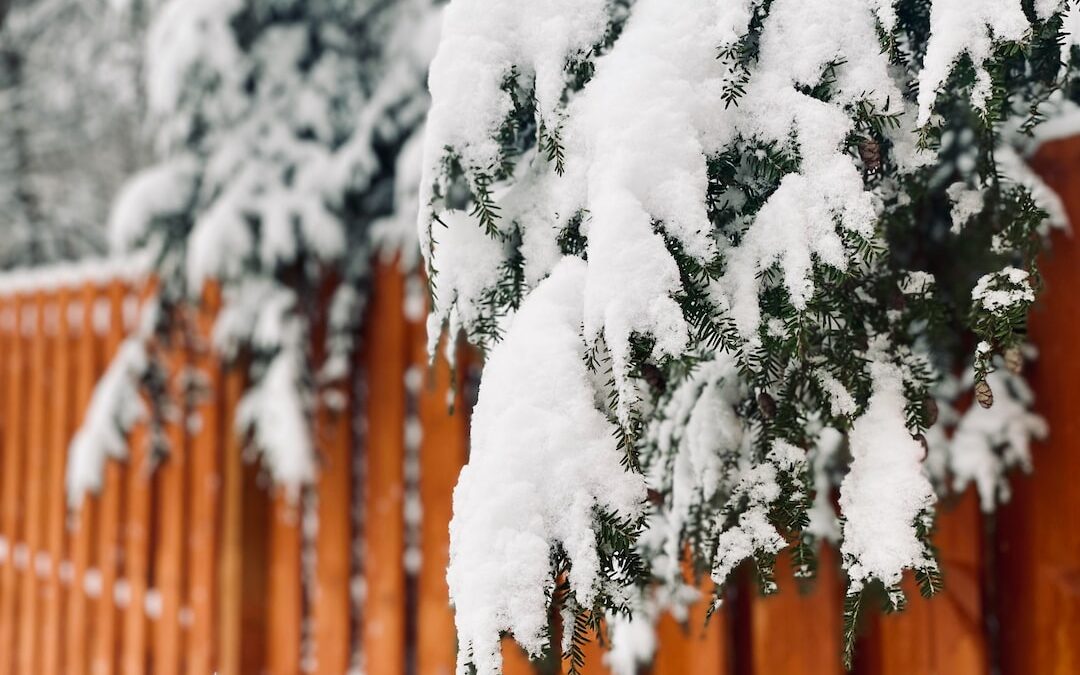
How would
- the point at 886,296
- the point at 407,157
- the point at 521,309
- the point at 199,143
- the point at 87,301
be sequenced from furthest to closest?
the point at 87,301 < the point at 199,143 < the point at 407,157 < the point at 886,296 < the point at 521,309

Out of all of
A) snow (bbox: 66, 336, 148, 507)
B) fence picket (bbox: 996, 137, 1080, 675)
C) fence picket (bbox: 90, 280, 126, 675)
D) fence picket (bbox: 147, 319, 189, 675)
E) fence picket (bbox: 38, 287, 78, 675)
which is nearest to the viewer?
fence picket (bbox: 996, 137, 1080, 675)

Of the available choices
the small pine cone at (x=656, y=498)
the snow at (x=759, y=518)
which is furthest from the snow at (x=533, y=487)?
the small pine cone at (x=656, y=498)

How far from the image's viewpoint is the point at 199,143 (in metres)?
2.78

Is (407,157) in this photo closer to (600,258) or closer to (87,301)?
(600,258)

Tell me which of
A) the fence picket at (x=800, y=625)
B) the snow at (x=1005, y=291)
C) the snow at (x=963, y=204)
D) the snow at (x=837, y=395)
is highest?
the snow at (x=963, y=204)

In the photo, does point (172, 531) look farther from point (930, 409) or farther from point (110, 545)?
point (930, 409)

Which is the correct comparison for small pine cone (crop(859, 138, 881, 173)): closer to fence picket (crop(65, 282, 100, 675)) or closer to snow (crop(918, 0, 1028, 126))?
snow (crop(918, 0, 1028, 126))

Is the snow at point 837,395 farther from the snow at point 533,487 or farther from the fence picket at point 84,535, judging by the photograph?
the fence picket at point 84,535

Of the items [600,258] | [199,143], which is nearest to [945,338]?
[600,258]

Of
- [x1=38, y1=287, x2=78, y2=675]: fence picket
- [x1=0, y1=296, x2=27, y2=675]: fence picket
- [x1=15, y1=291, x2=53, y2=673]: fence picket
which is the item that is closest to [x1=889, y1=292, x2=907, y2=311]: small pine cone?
[x1=38, y1=287, x2=78, y2=675]: fence picket

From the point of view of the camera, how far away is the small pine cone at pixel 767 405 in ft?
3.63

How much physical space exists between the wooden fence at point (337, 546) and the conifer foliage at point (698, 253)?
408 millimetres

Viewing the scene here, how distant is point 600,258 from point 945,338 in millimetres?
655

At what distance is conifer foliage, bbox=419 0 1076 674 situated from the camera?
92cm
